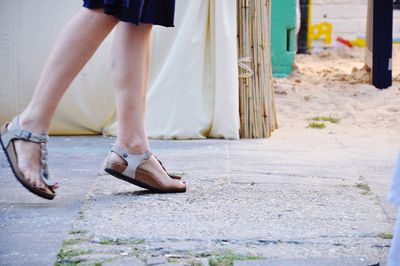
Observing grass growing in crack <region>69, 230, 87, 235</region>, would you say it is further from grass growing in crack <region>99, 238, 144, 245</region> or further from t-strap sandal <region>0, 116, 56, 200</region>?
t-strap sandal <region>0, 116, 56, 200</region>

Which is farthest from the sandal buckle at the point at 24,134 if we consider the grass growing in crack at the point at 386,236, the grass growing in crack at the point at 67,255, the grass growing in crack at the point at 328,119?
the grass growing in crack at the point at 328,119

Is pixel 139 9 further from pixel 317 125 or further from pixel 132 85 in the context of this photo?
pixel 317 125

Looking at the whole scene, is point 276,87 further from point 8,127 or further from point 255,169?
point 8,127

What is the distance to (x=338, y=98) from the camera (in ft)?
16.9

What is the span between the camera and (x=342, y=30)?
310 inches

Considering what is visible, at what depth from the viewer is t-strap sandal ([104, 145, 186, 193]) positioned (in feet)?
8.10

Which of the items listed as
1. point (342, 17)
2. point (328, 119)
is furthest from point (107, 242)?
point (342, 17)

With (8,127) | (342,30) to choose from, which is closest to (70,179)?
(8,127)

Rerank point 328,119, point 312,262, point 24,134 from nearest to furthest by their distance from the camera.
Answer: point 312,262 < point 24,134 < point 328,119

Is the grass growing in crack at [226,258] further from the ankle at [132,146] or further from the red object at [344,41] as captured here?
the red object at [344,41]

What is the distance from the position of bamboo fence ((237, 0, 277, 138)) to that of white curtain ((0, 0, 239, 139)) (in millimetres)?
93

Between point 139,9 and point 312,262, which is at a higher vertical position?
point 139,9

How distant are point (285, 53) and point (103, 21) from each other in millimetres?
4087

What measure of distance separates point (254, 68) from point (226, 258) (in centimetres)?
199
